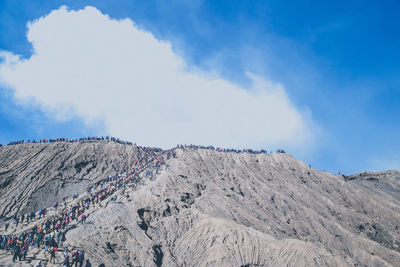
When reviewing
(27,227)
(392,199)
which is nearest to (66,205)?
(27,227)

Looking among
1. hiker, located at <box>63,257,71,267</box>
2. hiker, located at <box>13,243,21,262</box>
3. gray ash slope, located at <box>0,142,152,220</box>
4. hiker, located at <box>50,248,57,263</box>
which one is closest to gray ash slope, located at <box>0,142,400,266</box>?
gray ash slope, located at <box>0,142,152,220</box>

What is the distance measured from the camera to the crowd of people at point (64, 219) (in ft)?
82.6

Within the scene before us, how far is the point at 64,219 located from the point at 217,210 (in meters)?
20.3

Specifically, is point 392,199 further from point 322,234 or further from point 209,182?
point 209,182

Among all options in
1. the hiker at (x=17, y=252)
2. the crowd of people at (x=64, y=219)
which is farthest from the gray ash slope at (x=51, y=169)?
the hiker at (x=17, y=252)

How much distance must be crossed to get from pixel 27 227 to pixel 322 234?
42726 millimetres

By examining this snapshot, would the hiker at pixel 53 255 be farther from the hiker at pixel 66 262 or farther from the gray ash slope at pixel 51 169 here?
the gray ash slope at pixel 51 169

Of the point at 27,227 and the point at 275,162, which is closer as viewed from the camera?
the point at 27,227

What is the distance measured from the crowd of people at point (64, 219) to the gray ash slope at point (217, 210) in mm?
1460

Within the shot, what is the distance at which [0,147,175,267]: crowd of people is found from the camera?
82.6 ft

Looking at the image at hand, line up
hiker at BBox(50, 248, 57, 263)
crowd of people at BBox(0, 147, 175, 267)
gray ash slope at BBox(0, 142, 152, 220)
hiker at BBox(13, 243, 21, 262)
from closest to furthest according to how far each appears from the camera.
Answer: hiker at BBox(13, 243, 21, 262) < hiker at BBox(50, 248, 57, 263) < crowd of people at BBox(0, 147, 175, 267) < gray ash slope at BBox(0, 142, 152, 220)

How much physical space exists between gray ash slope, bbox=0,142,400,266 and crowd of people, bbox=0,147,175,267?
1.46 metres

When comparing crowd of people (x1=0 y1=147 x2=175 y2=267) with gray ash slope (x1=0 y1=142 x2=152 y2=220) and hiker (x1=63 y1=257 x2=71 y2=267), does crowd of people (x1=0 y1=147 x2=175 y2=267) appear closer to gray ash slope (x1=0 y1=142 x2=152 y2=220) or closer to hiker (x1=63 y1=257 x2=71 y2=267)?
hiker (x1=63 y1=257 x2=71 y2=267)

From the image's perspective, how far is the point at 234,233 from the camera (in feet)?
121
